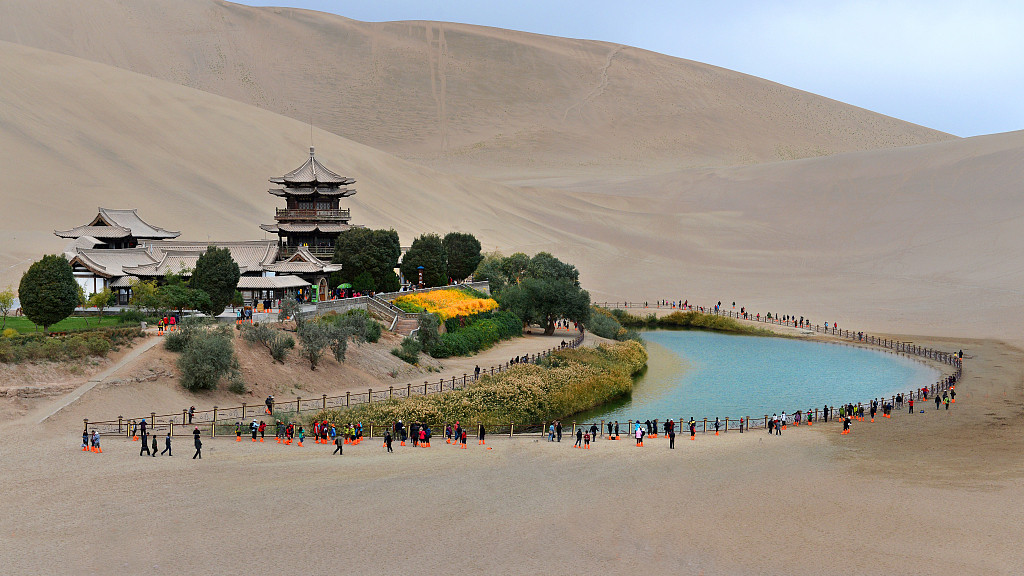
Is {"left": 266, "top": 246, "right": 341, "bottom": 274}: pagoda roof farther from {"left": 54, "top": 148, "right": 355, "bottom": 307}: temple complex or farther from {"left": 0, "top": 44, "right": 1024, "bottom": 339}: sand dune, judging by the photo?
{"left": 0, "top": 44, "right": 1024, "bottom": 339}: sand dune

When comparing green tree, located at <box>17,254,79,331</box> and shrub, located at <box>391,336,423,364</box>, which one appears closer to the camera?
green tree, located at <box>17,254,79,331</box>

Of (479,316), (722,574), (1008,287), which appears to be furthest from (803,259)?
(722,574)

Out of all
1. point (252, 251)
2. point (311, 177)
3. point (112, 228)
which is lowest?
point (252, 251)

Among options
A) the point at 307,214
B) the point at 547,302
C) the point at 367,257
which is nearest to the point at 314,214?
the point at 307,214

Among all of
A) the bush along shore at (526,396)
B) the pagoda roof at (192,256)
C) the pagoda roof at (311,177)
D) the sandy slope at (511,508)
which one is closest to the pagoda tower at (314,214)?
the pagoda roof at (311,177)

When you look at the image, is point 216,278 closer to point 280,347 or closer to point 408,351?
point 280,347

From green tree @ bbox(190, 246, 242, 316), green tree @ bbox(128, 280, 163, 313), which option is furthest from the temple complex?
green tree @ bbox(190, 246, 242, 316)

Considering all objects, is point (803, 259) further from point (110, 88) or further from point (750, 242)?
point (110, 88)

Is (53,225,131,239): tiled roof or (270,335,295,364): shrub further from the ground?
(53,225,131,239): tiled roof
